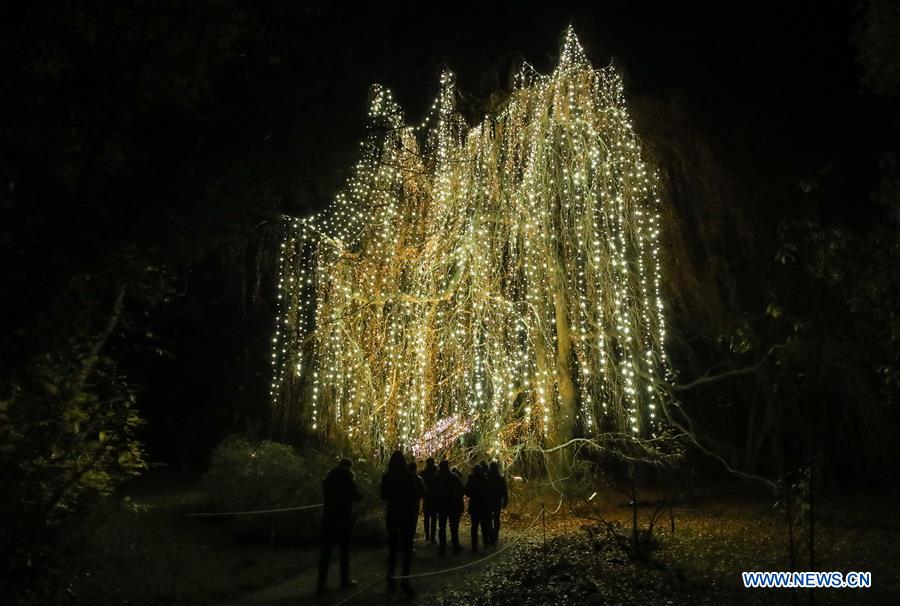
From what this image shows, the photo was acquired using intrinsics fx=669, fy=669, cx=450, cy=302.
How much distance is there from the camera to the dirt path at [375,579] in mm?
6297

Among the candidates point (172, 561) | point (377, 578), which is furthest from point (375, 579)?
point (172, 561)

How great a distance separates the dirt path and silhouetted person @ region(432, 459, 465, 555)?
0.22m

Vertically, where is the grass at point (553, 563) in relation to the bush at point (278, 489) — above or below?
below

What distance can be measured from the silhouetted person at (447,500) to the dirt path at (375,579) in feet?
0.72

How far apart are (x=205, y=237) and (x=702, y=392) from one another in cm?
1211

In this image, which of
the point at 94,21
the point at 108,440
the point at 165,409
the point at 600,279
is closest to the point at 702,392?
the point at 600,279

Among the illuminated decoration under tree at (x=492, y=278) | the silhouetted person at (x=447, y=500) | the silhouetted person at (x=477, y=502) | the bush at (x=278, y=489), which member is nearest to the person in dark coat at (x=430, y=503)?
the silhouetted person at (x=447, y=500)

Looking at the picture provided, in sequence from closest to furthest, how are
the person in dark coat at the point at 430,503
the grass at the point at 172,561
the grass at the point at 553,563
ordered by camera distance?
the grass at the point at 553,563 → the grass at the point at 172,561 → the person in dark coat at the point at 430,503

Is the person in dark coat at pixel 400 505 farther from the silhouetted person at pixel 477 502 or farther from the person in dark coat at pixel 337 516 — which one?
the silhouetted person at pixel 477 502

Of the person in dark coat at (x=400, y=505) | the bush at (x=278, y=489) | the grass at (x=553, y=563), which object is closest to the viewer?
the grass at (x=553, y=563)

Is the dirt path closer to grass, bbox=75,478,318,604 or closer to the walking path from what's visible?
the walking path

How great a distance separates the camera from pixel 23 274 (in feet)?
19.1

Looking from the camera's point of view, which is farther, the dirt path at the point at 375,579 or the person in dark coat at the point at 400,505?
the person in dark coat at the point at 400,505

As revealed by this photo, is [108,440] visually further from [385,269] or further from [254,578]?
[385,269]
